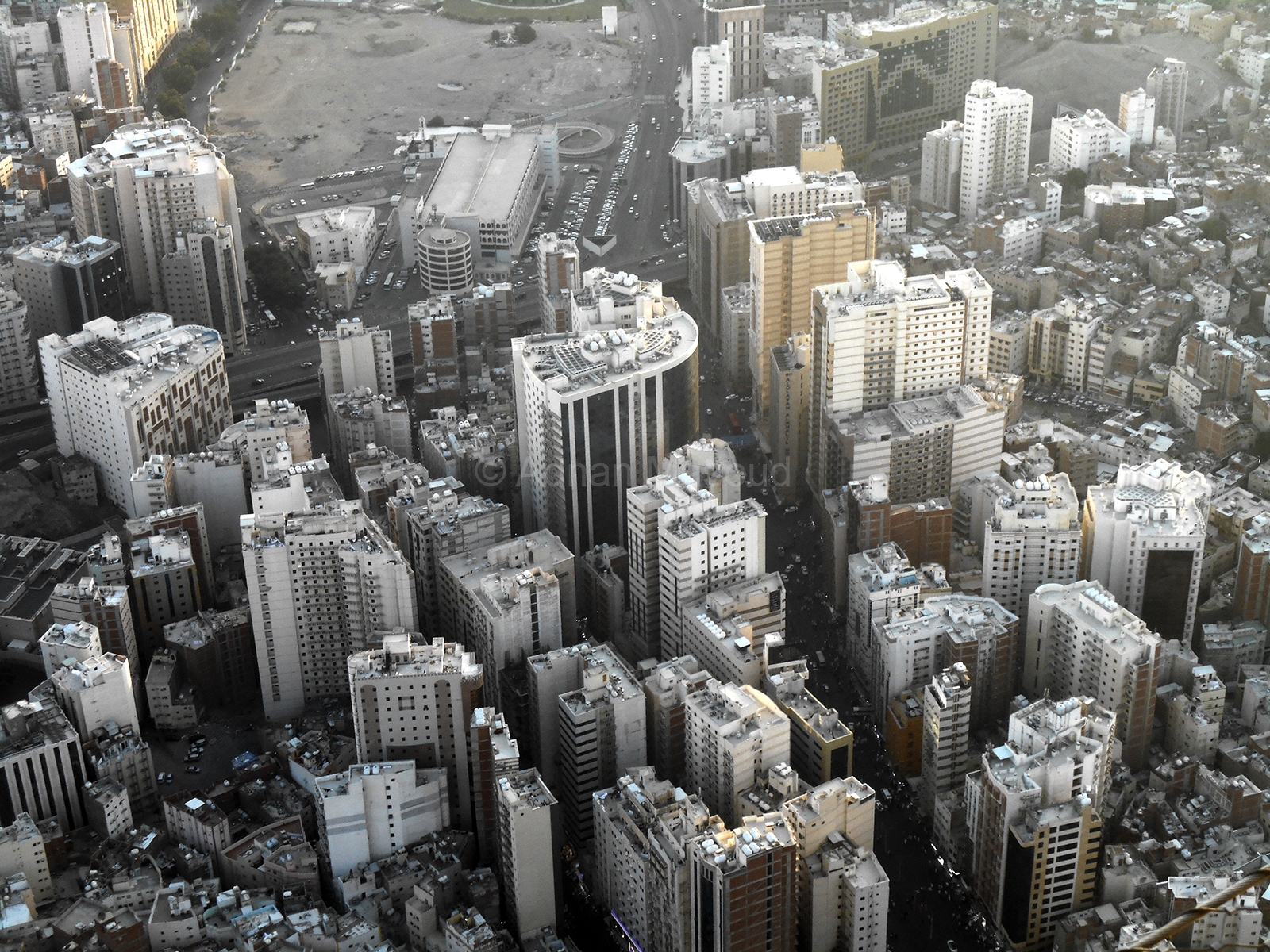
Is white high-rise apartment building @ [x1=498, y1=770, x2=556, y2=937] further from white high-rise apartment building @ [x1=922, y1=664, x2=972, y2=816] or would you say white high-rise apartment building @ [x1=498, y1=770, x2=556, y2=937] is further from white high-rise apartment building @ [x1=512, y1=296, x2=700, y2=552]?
white high-rise apartment building @ [x1=512, y1=296, x2=700, y2=552]

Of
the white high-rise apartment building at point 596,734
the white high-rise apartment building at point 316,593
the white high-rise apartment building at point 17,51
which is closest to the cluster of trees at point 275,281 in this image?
the white high-rise apartment building at point 17,51

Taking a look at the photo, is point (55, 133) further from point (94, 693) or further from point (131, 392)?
point (94, 693)

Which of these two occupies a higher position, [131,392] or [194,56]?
[194,56]

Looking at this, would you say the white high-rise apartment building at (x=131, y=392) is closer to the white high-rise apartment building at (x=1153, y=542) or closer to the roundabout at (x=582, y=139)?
the roundabout at (x=582, y=139)

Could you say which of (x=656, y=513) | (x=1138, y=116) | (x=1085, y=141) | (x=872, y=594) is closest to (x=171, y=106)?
(x=1085, y=141)

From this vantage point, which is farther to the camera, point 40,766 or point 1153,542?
point 1153,542

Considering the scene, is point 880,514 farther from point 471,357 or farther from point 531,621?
point 471,357
